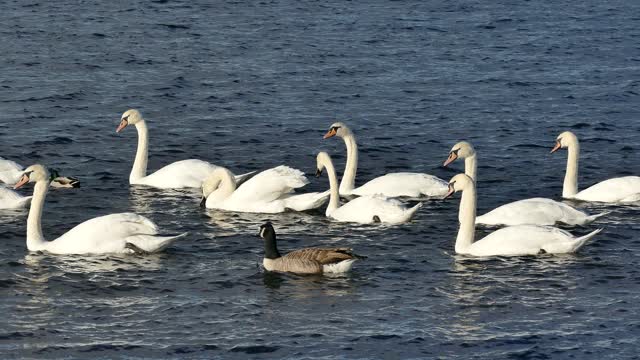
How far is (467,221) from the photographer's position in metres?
24.9

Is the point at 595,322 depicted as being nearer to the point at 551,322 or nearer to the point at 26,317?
the point at 551,322

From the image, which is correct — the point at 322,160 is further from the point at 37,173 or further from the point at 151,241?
the point at 37,173

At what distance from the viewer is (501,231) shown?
24.7 m

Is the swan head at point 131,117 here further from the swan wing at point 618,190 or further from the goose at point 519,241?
the swan wing at point 618,190

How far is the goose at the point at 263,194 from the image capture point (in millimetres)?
27719

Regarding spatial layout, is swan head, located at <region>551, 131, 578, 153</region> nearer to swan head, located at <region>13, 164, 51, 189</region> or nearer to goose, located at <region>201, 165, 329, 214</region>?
goose, located at <region>201, 165, 329, 214</region>

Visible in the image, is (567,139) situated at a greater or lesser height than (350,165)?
greater

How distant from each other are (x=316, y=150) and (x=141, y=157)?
4001 millimetres

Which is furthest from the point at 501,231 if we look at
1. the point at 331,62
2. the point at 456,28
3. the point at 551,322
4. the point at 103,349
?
the point at 456,28

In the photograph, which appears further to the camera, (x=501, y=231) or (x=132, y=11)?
(x=132, y=11)

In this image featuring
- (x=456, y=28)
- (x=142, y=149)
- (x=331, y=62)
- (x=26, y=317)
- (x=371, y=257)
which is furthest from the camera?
(x=456, y=28)

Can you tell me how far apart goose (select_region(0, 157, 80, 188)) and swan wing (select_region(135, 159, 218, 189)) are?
151cm

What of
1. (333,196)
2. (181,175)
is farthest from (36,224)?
(333,196)

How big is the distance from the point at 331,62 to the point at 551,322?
20740 millimetres
